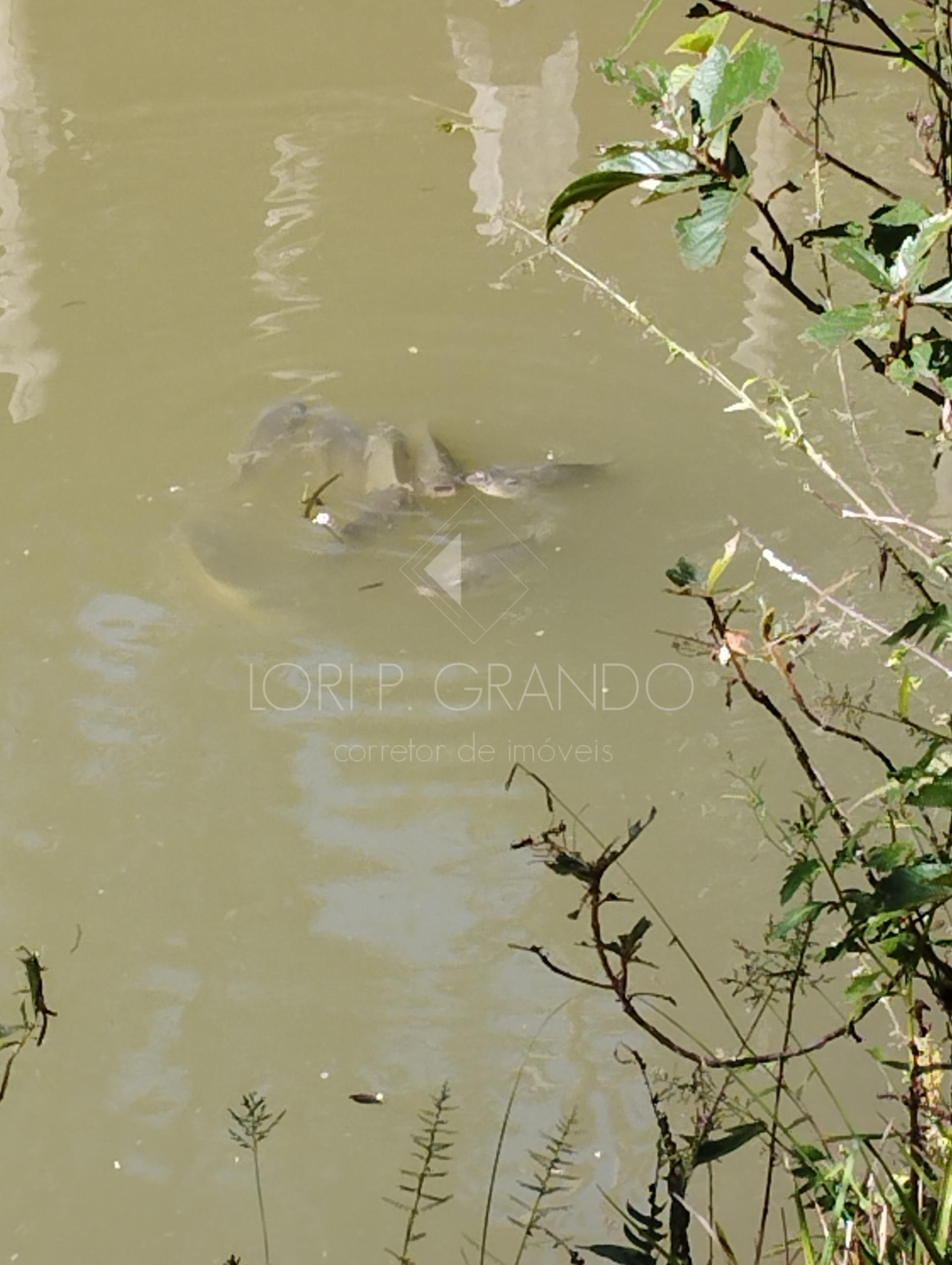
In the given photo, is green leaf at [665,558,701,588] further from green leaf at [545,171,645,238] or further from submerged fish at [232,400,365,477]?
submerged fish at [232,400,365,477]

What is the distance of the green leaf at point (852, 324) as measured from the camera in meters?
1.13

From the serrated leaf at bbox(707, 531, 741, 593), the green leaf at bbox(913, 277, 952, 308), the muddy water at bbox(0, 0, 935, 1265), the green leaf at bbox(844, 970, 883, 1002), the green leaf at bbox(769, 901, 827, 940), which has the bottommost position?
the muddy water at bbox(0, 0, 935, 1265)

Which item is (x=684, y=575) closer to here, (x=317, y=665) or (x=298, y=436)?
(x=317, y=665)

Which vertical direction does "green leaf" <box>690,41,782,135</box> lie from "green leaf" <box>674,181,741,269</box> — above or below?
above

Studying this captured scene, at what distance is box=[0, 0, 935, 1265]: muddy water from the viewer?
2.80m

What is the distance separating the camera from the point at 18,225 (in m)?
6.23

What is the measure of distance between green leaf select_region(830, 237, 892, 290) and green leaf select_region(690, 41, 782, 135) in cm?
14

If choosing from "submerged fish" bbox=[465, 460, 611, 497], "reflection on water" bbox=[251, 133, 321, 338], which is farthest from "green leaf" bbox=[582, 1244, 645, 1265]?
"reflection on water" bbox=[251, 133, 321, 338]

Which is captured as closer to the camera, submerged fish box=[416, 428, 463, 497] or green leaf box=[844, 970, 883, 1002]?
green leaf box=[844, 970, 883, 1002]

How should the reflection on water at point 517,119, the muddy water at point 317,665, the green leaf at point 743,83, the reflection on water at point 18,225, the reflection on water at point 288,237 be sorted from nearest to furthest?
1. the green leaf at point 743,83
2. the muddy water at point 317,665
3. the reflection on water at point 18,225
4. the reflection on water at point 288,237
5. the reflection on water at point 517,119

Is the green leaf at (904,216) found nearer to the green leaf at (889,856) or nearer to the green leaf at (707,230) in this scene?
the green leaf at (707,230)

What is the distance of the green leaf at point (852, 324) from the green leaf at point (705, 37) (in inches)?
12.0

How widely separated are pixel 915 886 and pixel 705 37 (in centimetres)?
80

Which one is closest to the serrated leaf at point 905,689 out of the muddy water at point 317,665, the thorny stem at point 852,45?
the thorny stem at point 852,45
